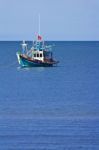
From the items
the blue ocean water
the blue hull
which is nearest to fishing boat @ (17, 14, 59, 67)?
the blue hull

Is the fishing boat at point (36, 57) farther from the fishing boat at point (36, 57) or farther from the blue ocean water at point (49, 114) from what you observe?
the blue ocean water at point (49, 114)

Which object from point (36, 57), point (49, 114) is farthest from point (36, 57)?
point (49, 114)

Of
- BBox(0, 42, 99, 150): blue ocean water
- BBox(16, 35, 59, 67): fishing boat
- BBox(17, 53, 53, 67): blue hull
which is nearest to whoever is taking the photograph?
BBox(0, 42, 99, 150): blue ocean water

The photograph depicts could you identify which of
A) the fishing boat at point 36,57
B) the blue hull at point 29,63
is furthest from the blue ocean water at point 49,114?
the blue hull at point 29,63

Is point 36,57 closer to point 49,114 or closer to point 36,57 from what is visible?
point 36,57

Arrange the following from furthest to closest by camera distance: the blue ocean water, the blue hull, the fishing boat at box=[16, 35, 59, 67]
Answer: the blue hull → the fishing boat at box=[16, 35, 59, 67] → the blue ocean water

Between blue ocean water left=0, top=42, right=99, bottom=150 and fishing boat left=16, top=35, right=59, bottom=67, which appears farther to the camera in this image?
fishing boat left=16, top=35, right=59, bottom=67

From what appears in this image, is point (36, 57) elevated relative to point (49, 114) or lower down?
lower down

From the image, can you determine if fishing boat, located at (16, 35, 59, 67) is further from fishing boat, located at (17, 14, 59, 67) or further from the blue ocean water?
the blue ocean water

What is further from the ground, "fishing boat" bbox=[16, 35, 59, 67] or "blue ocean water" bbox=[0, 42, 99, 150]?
"blue ocean water" bbox=[0, 42, 99, 150]

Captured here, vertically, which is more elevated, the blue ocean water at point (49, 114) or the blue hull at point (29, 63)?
the blue ocean water at point (49, 114)

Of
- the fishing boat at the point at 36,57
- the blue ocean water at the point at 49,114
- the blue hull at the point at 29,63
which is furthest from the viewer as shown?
the blue hull at the point at 29,63

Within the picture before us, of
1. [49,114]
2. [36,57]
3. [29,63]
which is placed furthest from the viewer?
[29,63]

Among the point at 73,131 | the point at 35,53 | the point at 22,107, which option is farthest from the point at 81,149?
the point at 35,53
